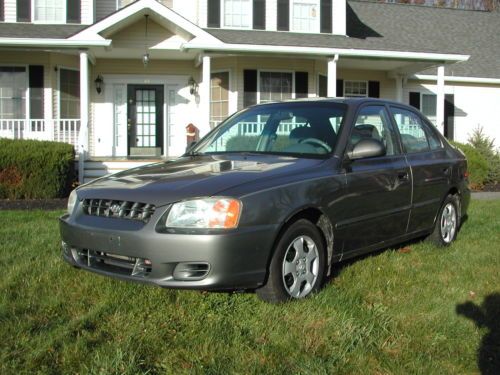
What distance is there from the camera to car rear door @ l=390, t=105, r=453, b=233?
18.2 feet

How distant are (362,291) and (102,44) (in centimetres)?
1022

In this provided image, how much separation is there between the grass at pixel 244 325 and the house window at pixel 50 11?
38.2 feet

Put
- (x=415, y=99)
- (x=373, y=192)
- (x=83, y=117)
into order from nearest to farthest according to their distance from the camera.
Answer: (x=373, y=192)
(x=83, y=117)
(x=415, y=99)

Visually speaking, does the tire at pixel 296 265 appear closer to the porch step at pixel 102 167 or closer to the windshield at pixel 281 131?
Answer: the windshield at pixel 281 131

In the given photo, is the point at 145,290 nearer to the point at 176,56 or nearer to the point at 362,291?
the point at 362,291

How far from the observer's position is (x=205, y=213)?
3711 millimetres

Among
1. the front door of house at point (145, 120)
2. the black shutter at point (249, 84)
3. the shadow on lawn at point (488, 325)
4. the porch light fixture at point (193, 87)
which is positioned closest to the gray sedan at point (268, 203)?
the shadow on lawn at point (488, 325)

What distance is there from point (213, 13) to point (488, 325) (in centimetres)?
1347

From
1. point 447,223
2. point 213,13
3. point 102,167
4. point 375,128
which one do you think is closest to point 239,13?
point 213,13

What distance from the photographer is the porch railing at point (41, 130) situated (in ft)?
44.3

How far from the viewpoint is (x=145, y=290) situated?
4.31 meters

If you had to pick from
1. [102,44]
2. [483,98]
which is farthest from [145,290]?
[483,98]

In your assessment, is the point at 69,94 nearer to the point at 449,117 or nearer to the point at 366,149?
the point at 366,149

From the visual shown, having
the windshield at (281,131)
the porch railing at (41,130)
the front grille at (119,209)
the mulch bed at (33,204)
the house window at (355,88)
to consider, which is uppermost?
the house window at (355,88)
